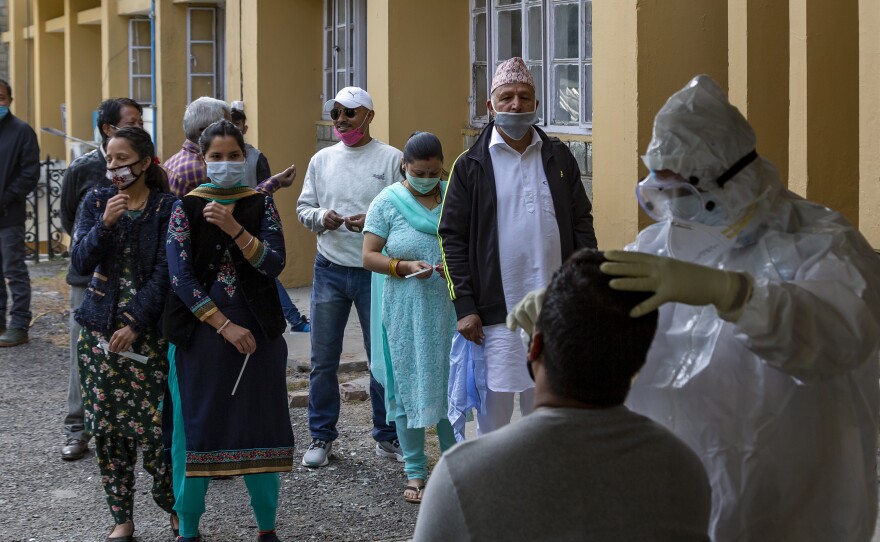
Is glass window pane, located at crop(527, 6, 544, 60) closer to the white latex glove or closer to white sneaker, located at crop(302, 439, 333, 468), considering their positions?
white sneaker, located at crop(302, 439, 333, 468)

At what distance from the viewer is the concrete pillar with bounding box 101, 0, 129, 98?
16781 mm

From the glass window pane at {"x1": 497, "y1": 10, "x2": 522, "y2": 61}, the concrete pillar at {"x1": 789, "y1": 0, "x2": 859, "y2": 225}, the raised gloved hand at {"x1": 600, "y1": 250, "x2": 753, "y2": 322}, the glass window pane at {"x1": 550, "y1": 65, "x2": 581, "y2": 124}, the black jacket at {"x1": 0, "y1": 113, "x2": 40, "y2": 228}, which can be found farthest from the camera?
the black jacket at {"x1": 0, "y1": 113, "x2": 40, "y2": 228}

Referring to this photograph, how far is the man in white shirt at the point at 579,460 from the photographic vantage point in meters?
2.13

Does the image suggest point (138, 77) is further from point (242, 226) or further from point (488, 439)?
point (488, 439)

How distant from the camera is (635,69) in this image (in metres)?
7.05

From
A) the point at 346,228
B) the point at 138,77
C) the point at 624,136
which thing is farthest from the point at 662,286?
the point at 138,77

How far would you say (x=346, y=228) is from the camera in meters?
6.45

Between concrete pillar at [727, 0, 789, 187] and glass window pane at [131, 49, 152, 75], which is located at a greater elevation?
glass window pane at [131, 49, 152, 75]

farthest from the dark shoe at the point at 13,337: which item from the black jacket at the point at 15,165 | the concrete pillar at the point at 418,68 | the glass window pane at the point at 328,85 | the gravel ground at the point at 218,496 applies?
the glass window pane at the point at 328,85

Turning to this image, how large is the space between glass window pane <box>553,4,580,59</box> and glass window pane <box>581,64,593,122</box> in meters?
0.19

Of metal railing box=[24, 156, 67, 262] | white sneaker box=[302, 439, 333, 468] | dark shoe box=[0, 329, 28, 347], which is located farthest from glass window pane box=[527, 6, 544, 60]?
metal railing box=[24, 156, 67, 262]

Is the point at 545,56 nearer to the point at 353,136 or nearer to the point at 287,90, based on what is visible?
the point at 353,136

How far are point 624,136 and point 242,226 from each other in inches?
117

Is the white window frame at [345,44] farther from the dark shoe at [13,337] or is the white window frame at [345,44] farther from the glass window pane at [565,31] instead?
the dark shoe at [13,337]
